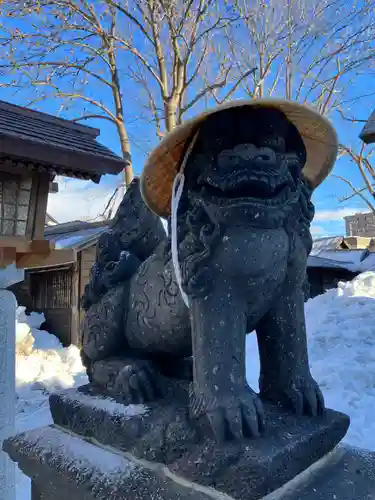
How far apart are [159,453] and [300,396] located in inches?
13.2

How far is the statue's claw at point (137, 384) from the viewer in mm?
970

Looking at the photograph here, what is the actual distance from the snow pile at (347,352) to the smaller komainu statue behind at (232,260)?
1626 mm

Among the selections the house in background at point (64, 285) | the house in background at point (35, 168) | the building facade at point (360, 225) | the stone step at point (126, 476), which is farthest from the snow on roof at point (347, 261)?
the building facade at point (360, 225)

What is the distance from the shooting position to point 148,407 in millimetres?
934

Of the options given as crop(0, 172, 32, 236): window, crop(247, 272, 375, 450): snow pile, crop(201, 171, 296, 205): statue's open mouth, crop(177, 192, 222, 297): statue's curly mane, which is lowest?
crop(247, 272, 375, 450): snow pile

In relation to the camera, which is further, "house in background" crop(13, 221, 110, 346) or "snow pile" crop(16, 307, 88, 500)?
"house in background" crop(13, 221, 110, 346)

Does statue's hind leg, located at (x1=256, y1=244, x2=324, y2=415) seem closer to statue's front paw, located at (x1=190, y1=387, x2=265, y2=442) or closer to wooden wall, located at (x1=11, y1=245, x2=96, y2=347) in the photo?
statue's front paw, located at (x1=190, y1=387, x2=265, y2=442)

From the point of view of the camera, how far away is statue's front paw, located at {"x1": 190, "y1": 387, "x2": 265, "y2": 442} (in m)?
0.75

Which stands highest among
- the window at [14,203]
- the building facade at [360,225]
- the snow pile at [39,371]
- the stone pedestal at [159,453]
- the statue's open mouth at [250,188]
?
the building facade at [360,225]

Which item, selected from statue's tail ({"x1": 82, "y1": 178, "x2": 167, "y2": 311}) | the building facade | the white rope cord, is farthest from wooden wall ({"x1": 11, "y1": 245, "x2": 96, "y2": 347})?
the building facade

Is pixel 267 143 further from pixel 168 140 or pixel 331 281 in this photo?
pixel 331 281

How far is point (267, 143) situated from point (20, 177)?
195 centimetres

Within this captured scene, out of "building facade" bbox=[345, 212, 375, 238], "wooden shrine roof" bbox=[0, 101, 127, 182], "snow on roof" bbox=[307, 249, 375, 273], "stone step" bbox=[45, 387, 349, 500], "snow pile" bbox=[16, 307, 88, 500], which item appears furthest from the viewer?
"building facade" bbox=[345, 212, 375, 238]

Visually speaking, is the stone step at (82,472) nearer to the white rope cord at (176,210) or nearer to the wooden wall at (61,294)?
the white rope cord at (176,210)
